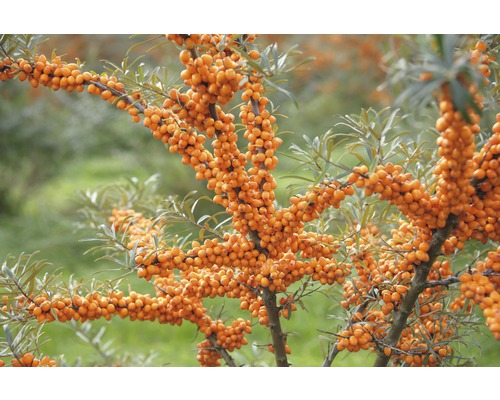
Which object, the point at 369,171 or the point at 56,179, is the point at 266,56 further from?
the point at 56,179

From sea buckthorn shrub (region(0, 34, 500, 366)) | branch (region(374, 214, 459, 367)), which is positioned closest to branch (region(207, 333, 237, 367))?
sea buckthorn shrub (region(0, 34, 500, 366))

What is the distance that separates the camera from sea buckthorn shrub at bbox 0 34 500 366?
24.8 inches

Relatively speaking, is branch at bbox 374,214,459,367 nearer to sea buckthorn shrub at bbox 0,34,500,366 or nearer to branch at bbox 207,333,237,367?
sea buckthorn shrub at bbox 0,34,500,366

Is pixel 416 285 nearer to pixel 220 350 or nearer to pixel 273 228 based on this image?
pixel 273 228

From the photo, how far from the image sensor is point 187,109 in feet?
2.28

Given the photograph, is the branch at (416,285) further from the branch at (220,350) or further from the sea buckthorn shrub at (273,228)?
the branch at (220,350)

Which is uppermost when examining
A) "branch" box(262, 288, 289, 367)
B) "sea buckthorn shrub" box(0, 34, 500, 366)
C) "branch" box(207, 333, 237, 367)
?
"sea buckthorn shrub" box(0, 34, 500, 366)

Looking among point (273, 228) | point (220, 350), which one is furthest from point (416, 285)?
point (220, 350)

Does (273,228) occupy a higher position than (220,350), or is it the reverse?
(273,228)

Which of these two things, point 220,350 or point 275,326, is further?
point 220,350

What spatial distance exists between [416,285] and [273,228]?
0.20m

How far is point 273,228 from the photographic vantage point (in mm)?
722

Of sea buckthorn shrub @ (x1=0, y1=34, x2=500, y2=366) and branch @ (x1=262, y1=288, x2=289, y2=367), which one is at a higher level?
sea buckthorn shrub @ (x1=0, y1=34, x2=500, y2=366)

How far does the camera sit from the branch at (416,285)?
649 millimetres
